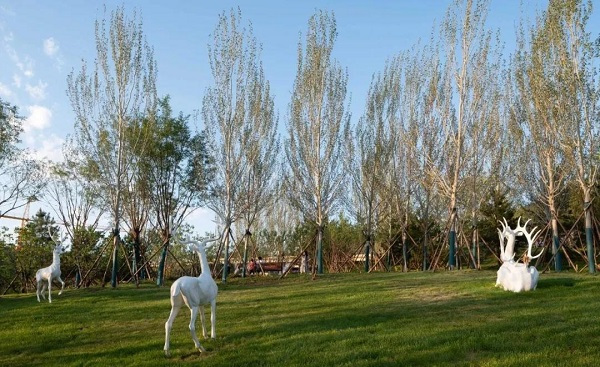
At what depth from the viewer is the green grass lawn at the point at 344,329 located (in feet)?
23.2

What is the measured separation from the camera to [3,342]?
9.68 meters

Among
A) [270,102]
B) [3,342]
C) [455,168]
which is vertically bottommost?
[3,342]

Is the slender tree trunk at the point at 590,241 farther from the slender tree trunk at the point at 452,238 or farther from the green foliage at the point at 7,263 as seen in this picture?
the green foliage at the point at 7,263

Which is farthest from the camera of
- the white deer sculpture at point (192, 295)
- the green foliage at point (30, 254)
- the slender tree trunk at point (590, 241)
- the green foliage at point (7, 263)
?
the green foliage at point (30, 254)

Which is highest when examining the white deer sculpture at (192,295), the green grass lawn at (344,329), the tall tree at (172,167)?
the tall tree at (172,167)

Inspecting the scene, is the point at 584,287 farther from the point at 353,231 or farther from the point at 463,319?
the point at 353,231

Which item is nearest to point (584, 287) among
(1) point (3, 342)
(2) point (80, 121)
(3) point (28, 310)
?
(1) point (3, 342)

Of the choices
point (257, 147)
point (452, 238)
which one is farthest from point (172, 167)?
point (452, 238)

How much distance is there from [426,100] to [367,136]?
3.81m

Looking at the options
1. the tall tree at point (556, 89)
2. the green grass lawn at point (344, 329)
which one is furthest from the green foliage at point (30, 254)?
the tall tree at point (556, 89)

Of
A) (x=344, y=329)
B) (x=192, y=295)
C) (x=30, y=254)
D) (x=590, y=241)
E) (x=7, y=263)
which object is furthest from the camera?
(x=30, y=254)

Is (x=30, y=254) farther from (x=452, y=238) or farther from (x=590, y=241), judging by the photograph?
(x=590, y=241)

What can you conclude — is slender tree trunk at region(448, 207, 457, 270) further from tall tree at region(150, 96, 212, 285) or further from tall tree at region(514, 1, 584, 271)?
tall tree at region(150, 96, 212, 285)

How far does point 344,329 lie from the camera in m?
8.65
